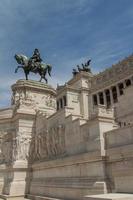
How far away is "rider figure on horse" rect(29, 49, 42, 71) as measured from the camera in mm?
29470

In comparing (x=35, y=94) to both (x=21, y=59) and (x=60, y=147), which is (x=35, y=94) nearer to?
(x=21, y=59)

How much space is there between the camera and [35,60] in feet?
98.6

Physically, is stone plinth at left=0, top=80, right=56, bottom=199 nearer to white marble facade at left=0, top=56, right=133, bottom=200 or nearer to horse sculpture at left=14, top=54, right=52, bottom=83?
white marble facade at left=0, top=56, right=133, bottom=200

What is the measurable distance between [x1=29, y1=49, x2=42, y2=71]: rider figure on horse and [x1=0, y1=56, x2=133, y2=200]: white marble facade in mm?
3461

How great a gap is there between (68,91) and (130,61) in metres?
16.8

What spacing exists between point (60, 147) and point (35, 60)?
55.0 ft

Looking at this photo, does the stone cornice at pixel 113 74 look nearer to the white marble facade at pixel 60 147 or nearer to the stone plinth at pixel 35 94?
the stone plinth at pixel 35 94

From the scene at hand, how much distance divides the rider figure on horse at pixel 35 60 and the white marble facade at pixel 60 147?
346 centimetres

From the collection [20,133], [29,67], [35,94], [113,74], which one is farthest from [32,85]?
[113,74]

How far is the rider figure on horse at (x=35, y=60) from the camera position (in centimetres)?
2947

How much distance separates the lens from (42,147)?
19.6 metres

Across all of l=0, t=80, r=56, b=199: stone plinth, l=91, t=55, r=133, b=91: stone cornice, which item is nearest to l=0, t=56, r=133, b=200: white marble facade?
l=0, t=80, r=56, b=199: stone plinth

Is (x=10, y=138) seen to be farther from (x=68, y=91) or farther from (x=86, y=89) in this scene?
(x=86, y=89)

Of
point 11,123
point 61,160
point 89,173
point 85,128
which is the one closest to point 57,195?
point 61,160
